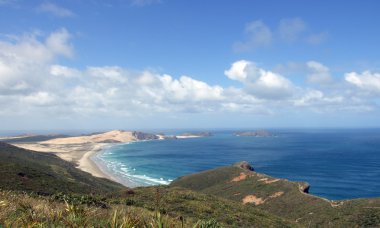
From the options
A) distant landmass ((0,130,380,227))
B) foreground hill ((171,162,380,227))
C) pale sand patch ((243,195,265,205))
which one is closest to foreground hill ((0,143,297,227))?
distant landmass ((0,130,380,227))

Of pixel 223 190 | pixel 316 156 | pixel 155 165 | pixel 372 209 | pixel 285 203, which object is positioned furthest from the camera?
pixel 316 156

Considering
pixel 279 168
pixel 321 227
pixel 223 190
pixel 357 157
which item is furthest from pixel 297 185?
pixel 357 157

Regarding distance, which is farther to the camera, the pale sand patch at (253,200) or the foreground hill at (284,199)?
the pale sand patch at (253,200)

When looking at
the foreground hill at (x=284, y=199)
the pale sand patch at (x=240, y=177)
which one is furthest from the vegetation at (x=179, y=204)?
the pale sand patch at (x=240, y=177)

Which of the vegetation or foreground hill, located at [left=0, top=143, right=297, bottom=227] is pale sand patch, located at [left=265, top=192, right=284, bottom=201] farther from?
foreground hill, located at [left=0, top=143, right=297, bottom=227]

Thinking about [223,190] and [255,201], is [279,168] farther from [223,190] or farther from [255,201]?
[255,201]

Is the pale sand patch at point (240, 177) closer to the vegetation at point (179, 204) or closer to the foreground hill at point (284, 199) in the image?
the foreground hill at point (284, 199)

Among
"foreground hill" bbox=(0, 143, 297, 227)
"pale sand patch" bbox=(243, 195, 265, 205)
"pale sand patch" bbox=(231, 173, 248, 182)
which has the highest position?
"foreground hill" bbox=(0, 143, 297, 227)

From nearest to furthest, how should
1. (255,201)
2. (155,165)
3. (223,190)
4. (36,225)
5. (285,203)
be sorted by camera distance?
(36,225)
(285,203)
(255,201)
(223,190)
(155,165)

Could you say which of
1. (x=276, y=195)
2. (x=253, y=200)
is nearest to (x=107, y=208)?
(x=253, y=200)
